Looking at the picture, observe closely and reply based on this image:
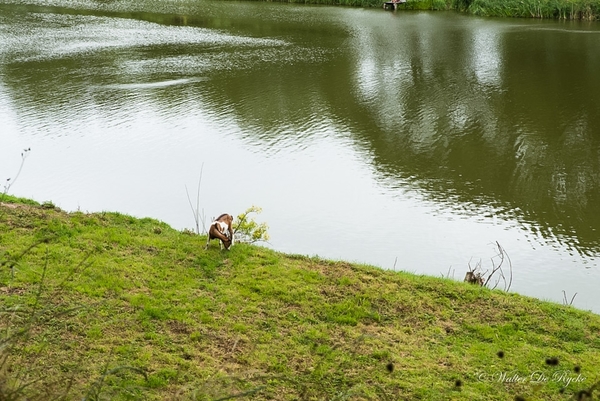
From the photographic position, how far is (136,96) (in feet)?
80.7

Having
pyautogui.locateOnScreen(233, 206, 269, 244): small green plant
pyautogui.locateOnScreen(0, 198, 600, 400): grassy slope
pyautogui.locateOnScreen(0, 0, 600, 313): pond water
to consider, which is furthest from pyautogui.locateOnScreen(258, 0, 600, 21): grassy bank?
pyautogui.locateOnScreen(0, 198, 600, 400): grassy slope

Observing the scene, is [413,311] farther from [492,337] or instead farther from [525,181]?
[525,181]

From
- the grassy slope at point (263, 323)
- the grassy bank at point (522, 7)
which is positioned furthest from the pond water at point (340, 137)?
the grassy bank at point (522, 7)

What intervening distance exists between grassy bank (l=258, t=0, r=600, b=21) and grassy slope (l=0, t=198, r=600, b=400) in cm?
3898

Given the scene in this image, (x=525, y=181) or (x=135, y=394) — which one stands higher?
(x=135, y=394)

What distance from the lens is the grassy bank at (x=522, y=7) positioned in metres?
42.1

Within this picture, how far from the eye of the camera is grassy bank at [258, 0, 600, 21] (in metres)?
42.1

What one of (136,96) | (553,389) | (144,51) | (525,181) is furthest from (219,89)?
(553,389)

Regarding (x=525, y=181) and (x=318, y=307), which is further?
(x=525, y=181)

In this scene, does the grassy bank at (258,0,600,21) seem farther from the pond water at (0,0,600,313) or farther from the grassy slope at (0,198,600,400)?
the grassy slope at (0,198,600,400)

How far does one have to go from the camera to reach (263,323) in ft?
25.2

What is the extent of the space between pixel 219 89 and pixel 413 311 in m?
19.0

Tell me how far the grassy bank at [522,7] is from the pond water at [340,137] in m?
7.01

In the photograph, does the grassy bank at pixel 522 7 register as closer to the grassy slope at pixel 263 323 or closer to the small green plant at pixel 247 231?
the small green plant at pixel 247 231
